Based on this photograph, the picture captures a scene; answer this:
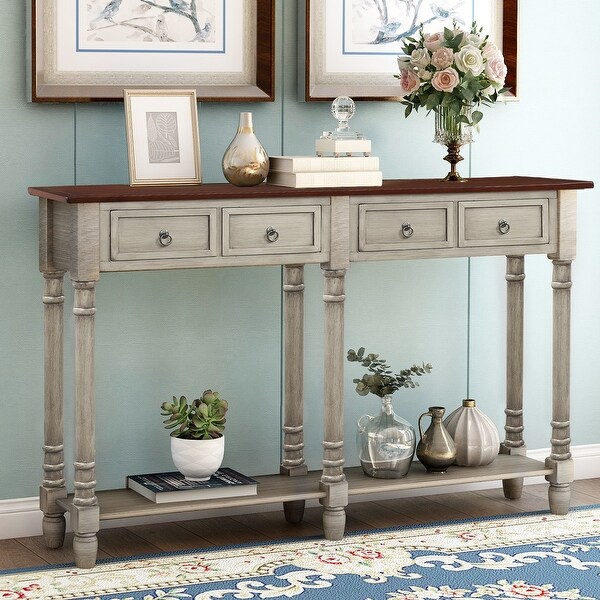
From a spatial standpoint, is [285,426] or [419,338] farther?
[419,338]

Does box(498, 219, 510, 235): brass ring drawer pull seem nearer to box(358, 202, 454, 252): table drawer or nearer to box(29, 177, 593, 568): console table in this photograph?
box(29, 177, 593, 568): console table

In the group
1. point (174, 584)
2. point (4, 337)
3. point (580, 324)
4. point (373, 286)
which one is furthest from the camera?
point (580, 324)

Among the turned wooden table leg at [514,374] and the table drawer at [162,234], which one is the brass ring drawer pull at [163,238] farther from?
the turned wooden table leg at [514,374]

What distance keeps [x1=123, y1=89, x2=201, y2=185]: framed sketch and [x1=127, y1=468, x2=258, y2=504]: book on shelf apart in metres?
0.82

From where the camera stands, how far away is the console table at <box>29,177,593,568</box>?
10.1 ft

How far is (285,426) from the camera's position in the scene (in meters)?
3.68

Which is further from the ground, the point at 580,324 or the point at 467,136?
the point at 467,136

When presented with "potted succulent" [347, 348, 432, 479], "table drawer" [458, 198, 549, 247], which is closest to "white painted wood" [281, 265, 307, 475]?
"potted succulent" [347, 348, 432, 479]

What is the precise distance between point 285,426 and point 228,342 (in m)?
0.30

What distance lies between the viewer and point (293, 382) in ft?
12.0

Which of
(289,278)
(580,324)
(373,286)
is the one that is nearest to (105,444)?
(289,278)

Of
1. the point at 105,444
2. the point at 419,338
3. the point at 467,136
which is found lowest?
the point at 105,444

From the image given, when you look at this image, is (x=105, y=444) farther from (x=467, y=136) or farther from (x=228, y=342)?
(x=467, y=136)

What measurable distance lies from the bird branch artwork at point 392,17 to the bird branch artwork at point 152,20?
45cm
